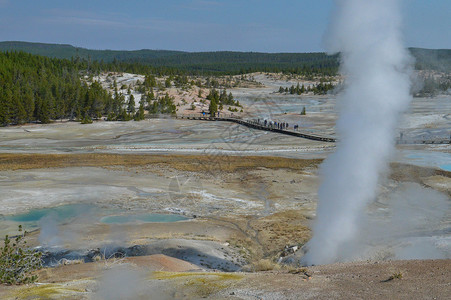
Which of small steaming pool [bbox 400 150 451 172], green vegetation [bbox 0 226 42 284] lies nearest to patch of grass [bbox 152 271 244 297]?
green vegetation [bbox 0 226 42 284]

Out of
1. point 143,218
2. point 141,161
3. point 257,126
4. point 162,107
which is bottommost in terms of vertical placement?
point 141,161

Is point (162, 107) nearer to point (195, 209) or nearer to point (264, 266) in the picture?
point (195, 209)

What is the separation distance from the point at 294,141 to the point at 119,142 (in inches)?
699

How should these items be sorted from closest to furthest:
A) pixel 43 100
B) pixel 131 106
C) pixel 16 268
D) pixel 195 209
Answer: pixel 16 268 → pixel 195 209 → pixel 43 100 → pixel 131 106

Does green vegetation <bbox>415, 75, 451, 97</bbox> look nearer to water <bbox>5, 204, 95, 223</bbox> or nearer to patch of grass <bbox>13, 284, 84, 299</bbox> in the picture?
water <bbox>5, 204, 95, 223</bbox>

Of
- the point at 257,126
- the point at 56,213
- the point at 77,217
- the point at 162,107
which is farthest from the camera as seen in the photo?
the point at 162,107

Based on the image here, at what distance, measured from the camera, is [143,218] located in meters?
23.3

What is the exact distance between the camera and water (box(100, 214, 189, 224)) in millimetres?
22688

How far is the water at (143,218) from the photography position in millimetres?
22688

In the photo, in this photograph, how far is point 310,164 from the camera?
125 ft

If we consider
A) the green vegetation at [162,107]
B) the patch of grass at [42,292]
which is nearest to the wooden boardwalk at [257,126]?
the green vegetation at [162,107]

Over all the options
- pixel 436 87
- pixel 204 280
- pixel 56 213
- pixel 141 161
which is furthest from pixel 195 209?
pixel 436 87

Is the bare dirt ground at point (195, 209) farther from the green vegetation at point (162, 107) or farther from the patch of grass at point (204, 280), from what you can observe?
the green vegetation at point (162, 107)

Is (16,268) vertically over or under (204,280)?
under
